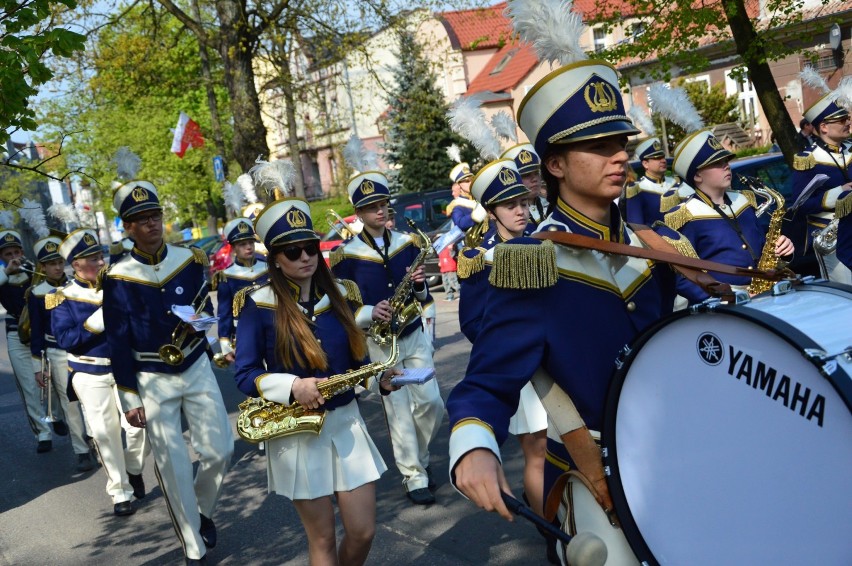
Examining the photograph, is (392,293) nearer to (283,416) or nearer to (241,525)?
(241,525)

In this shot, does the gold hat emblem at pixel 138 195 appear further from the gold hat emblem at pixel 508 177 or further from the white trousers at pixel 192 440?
the gold hat emblem at pixel 508 177

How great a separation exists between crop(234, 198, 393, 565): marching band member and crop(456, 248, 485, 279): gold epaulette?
106cm

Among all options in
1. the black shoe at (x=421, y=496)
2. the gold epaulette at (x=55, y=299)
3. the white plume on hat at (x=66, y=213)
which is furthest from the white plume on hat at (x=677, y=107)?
the white plume on hat at (x=66, y=213)

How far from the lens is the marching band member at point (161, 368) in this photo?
248 inches

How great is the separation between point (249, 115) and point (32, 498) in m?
8.55

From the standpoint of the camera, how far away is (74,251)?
8.34m

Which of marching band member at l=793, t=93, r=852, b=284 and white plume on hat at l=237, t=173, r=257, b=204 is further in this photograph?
white plume on hat at l=237, t=173, r=257, b=204

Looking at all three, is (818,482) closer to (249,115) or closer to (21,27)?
(21,27)

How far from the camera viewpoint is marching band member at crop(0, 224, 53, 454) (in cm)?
1066

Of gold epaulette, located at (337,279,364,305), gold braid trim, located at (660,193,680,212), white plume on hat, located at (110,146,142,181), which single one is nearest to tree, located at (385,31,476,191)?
gold braid trim, located at (660,193,680,212)

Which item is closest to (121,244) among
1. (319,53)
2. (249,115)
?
(249,115)

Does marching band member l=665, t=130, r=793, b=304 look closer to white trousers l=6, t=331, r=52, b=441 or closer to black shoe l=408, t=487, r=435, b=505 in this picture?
black shoe l=408, t=487, r=435, b=505

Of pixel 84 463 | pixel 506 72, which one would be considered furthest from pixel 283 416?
pixel 506 72

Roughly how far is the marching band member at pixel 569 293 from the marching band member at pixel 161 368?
3.91 metres
